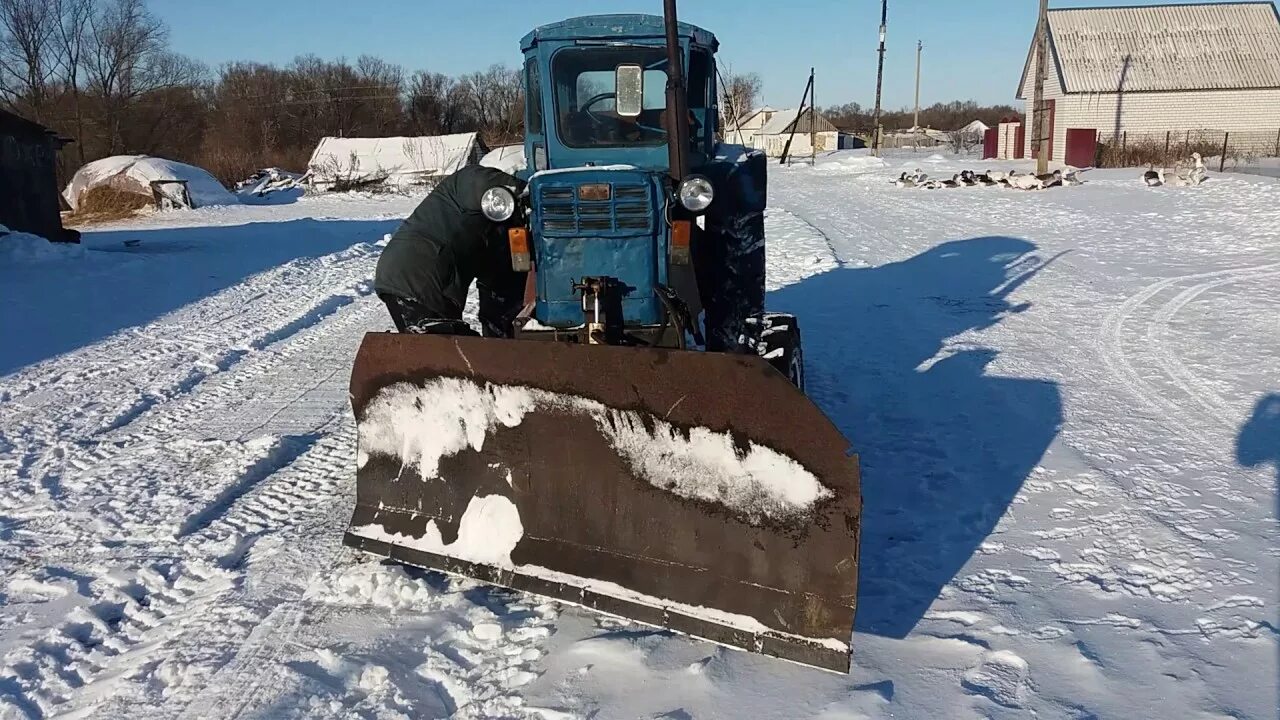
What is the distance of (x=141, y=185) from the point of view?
94.1 feet

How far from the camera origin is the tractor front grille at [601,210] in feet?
16.4

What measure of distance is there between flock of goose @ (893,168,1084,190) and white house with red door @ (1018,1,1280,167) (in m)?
11.4

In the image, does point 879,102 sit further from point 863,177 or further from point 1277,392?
point 1277,392

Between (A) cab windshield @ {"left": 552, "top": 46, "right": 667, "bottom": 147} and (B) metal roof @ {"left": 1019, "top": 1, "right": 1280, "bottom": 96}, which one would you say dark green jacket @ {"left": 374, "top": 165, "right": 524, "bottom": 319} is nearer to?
(A) cab windshield @ {"left": 552, "top": 46, "right": 667, "bottom": 147}

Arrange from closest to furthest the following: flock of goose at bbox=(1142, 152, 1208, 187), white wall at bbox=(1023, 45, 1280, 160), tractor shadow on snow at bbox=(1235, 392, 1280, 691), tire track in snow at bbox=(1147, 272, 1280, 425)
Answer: tractor shadow on snow at bbox=(1235, 392, 1280, 691), tire track in snow at bbox=(1147, 272, 1280, 425), flock of goose at bbox=(1142, 152, 1208, 187), white wall at bbox=(1023, 45, 1280, 160)

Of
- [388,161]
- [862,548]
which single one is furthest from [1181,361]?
[388,161]

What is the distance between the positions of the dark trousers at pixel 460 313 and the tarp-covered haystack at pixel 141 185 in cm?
2654

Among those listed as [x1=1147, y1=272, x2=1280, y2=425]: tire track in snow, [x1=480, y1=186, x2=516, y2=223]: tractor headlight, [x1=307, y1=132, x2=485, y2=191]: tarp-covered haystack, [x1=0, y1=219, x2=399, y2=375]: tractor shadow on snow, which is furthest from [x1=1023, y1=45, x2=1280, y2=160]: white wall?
[x1=480, y1=186, x2=516, y2=223]: tractor headlight

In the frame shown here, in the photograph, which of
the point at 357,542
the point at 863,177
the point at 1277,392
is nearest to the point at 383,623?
the point at 357,542

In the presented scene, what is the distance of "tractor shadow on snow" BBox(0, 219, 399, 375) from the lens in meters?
9.98

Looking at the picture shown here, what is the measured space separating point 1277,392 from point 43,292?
13474mm

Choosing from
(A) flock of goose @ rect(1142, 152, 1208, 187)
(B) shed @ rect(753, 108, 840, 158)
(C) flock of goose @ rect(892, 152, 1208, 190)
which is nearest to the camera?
(A) flock of goose @ rect(1142, 152, 1208, 187)

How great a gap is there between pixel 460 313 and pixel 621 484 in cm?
250

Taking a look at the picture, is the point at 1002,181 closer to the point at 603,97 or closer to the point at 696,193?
the point at 603,97
